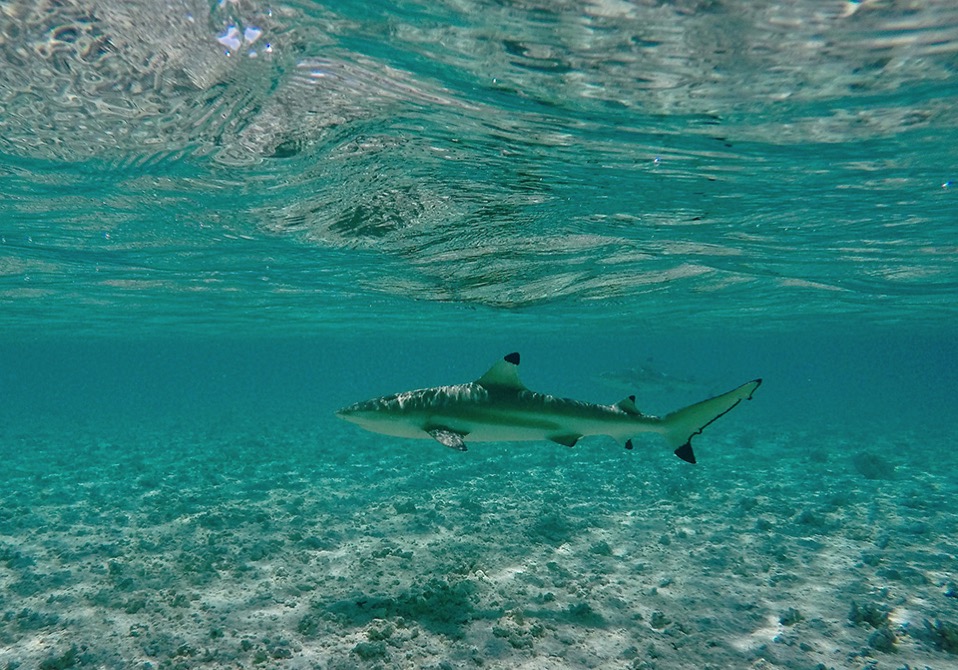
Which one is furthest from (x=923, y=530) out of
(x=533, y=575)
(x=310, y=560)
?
(x=310, y=560)

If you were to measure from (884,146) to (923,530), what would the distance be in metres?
8.64

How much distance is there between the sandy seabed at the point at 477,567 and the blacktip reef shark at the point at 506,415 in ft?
9.48

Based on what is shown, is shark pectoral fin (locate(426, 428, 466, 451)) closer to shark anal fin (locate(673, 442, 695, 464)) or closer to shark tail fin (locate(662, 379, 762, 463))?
shark tail fin (locate(662, 379, 762, 463))

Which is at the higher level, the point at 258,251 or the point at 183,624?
the point at 258,251

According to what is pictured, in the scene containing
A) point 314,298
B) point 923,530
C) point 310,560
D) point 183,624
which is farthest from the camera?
point 314,298

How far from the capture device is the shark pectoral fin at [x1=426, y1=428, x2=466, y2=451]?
6.00 metres

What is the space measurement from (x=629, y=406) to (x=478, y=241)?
36.4 feet

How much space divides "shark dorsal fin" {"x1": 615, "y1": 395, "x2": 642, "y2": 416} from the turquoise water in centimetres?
318

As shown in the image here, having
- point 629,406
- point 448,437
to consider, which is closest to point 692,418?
point 629,406

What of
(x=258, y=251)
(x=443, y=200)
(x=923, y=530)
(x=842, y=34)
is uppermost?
(x=842, y=34)

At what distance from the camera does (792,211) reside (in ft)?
45.4

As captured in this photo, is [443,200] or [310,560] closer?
[310,560]

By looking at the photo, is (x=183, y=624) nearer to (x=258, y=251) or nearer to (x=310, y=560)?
(x=310, y=560)

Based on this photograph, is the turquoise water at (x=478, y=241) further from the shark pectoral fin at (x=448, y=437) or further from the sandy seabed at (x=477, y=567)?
the shark pectoral fin at (x=448, y=437)
